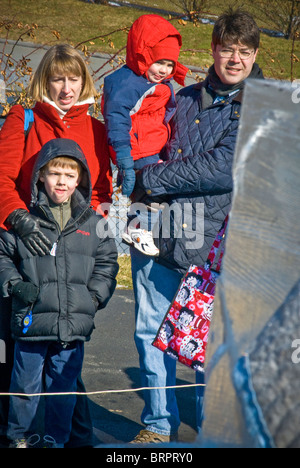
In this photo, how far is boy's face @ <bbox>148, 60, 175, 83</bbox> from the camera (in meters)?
3.06

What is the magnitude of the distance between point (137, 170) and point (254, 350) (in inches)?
71.2

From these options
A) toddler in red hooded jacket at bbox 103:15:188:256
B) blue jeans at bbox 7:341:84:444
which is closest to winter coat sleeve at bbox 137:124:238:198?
toddler in red hooded jacket at bbox 103:15:188:256

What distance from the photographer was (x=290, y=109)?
151cm

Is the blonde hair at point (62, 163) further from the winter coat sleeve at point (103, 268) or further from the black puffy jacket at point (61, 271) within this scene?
the winter coat sleeve at point (103, 268)

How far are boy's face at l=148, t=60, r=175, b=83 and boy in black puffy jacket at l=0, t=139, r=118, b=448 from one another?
0.54 metres

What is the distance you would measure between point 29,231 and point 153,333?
87cm

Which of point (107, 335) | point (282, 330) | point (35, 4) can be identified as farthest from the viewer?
point (35, 4)

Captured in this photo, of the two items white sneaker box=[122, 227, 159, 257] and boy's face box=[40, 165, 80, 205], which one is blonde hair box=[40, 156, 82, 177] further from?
white sneaker box=[122, 227, 159, 257]

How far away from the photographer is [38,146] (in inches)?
119

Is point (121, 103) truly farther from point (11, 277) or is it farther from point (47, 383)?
point (47, 383)

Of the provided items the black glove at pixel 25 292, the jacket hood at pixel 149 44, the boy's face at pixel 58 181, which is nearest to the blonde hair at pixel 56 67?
the jacket hood at pixel 149 44

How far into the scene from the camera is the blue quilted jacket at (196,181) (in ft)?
9.54

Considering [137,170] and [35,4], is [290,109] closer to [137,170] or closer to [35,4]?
[137,170]

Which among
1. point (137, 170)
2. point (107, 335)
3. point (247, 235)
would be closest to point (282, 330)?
point (247, 235)
